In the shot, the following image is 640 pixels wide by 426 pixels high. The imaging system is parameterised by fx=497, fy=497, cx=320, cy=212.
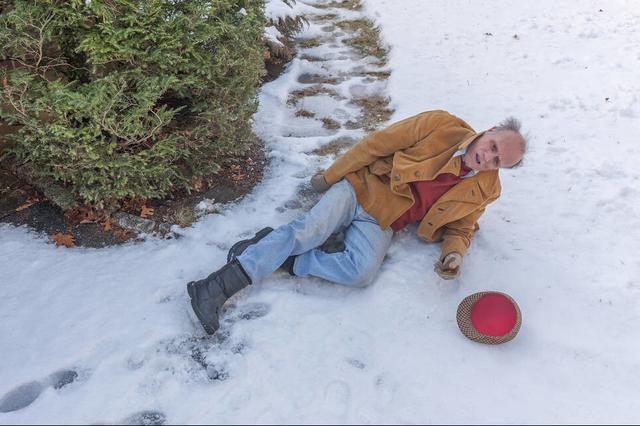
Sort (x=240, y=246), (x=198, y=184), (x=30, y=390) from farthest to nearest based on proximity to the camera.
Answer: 1. (x=198, y=184)
2. (x=240, y=246)
3. (x=30, y=390)

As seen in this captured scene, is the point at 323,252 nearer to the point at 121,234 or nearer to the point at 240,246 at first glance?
the point at 240,246

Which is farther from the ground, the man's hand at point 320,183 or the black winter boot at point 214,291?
the man's hand at point 320,183

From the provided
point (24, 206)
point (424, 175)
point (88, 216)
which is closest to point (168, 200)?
point (88, 216)

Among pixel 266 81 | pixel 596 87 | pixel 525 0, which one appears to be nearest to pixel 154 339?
pixel 266 81

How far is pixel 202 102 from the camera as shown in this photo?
3.73 m

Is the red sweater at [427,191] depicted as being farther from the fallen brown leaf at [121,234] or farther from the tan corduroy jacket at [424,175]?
the fallen brown leaf at [121,234]

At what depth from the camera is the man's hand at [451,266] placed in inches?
126

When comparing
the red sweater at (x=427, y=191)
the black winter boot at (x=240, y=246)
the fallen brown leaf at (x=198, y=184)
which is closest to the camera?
the black winter boot at (x=240, y=246)

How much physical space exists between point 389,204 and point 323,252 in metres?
0.59

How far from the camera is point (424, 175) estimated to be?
11.0 feet

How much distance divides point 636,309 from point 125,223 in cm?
353

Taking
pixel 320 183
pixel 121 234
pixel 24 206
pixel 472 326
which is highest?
pixel 24 206

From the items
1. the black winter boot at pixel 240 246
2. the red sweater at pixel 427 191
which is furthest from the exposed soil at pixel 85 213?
the red sweater at pixel 427 191

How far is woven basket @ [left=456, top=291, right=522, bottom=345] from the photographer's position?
9.45 ft
